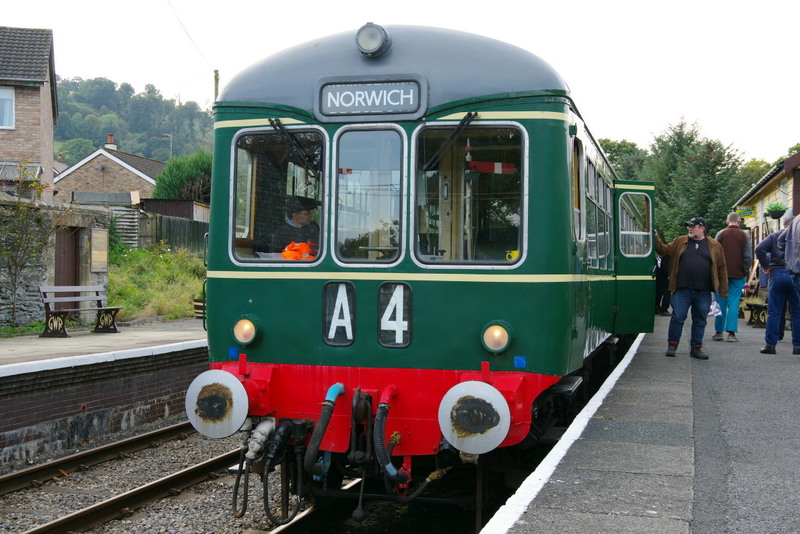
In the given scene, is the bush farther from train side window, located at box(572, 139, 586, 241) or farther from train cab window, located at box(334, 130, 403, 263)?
train side window, located at box(572, 139, 586, 241)

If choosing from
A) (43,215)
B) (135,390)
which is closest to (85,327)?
(43,215)

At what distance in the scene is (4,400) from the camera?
8.20 metres

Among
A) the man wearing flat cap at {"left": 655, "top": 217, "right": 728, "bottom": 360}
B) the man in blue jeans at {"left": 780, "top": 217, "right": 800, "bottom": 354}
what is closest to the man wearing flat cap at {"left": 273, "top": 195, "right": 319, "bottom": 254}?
the man wearing flat cap at {"left": 655, "top": 217, "right": 728, "bottom": 360}

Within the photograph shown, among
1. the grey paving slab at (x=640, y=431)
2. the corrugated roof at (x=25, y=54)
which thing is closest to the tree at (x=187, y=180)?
the corrugated roof at (x=25, y=54)

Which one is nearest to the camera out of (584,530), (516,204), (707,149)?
(584,530)

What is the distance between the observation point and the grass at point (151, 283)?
62.2 ft

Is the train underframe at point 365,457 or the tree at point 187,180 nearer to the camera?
the train underframe at point 365,457

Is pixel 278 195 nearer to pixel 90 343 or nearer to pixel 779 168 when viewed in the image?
pixel 90 343

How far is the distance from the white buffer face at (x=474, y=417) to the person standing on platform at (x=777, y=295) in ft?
21.7

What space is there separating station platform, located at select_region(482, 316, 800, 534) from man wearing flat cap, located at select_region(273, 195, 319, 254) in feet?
6.61

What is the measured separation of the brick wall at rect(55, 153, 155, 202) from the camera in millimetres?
45938

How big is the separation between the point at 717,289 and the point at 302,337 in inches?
228

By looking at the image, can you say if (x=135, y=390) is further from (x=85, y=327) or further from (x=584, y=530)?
(x=584, y=530)

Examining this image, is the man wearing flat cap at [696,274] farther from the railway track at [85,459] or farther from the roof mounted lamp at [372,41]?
the railway track at [85,459]
